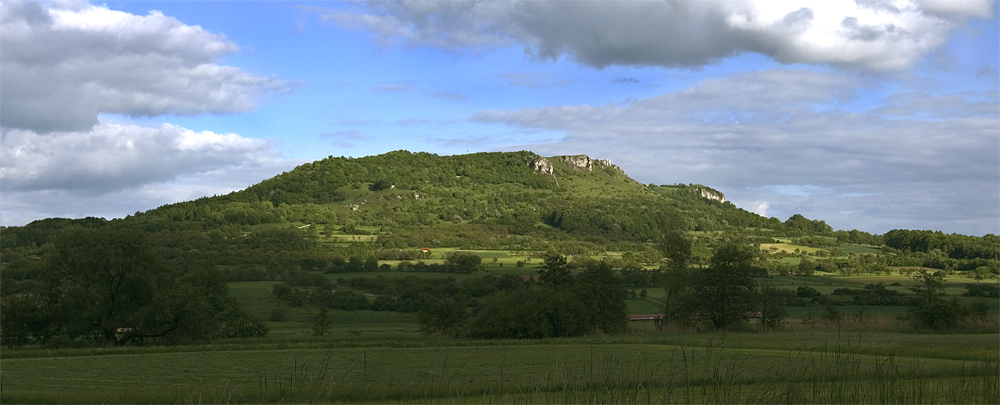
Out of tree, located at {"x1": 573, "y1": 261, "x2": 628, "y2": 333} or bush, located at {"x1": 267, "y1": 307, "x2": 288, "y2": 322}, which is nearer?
tree, located at {"x1": 573, "y1": 261, "x2": 628, "y2": 333}

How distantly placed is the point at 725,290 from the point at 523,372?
3332cm

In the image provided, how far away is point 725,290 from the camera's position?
175ft

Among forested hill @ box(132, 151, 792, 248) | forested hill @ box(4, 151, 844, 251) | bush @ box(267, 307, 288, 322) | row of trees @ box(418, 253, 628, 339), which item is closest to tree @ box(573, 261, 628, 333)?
row of trees @ box(418, 253, 628, 339)

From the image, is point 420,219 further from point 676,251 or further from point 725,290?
point 725,290

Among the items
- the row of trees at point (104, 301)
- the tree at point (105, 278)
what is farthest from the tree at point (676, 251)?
the tree at point (105, 278)

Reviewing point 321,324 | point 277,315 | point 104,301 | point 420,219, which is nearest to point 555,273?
point 321,324

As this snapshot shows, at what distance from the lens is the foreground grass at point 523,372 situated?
9359mm

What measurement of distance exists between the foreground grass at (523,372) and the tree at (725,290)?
1340cm

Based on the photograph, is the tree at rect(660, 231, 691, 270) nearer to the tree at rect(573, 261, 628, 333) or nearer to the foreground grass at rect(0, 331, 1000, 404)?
the tree at rect(573, 261, 628, 333)

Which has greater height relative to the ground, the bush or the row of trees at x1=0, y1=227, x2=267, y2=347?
the row of trees at x1=0, y1=227, x2=267, y2=347

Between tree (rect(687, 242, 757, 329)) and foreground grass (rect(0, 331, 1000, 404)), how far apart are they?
44.0 ft

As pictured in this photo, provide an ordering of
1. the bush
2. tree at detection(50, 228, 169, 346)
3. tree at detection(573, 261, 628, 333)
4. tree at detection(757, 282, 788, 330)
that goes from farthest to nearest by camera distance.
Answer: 1. the bush
2. tree at detection(573, 261, 628, 333)
3. tree at detection(757, 282, 788, 330)
4. tree at detection(50, 228, 169, 346)

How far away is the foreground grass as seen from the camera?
9359 millimetres

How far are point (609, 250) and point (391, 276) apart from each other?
218 feet
